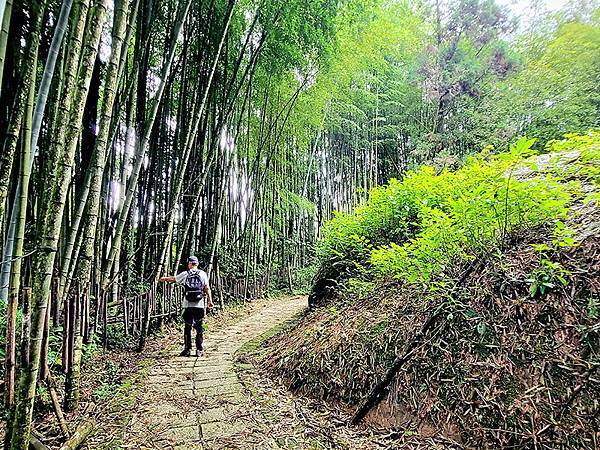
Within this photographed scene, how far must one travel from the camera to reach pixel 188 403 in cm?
254

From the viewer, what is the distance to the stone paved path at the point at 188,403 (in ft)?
6.70

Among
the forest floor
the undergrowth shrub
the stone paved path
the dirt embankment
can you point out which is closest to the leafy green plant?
the dirt embankment

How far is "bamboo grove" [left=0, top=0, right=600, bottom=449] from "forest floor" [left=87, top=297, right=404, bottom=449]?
17.3 inches

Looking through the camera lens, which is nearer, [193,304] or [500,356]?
[500,356]

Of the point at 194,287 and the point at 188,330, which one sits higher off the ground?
the point at 194,287

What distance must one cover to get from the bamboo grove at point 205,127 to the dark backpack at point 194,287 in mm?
549

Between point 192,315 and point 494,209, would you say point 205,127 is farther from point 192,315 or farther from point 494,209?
point 494,209

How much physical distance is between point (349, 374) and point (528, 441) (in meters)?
1.11

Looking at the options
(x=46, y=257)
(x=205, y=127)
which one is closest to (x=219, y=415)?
(x=46, y=257)

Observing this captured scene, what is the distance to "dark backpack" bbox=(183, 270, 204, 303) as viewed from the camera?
4035 mm

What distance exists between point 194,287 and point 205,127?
2551mm

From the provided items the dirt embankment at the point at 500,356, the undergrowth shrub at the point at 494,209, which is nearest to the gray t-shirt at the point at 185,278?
the dirt embankment at the point at 500,356

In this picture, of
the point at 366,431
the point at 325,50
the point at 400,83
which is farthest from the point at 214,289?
the point at 400,83

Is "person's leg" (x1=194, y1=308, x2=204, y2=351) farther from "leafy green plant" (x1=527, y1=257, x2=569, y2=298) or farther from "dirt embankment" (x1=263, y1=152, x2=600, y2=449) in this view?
"leafy green plant" (x1=527, y1=257, x2=569, y2=298)
